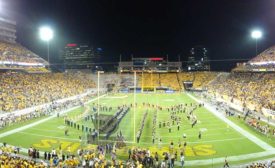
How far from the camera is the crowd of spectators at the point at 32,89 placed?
38.3 m

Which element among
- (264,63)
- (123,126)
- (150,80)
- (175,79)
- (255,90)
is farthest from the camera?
(175,79)

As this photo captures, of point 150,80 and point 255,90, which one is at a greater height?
point 150,80

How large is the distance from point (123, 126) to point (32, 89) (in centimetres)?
2314

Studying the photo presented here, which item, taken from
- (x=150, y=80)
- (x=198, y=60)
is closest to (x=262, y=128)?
(x=150, y=80)

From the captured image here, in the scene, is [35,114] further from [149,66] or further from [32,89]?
[149,66]

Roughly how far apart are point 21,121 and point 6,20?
37.6m

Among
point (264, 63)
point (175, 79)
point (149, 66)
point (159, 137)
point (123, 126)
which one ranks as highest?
point (149, 66)

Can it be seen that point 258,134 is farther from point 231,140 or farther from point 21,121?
point 21,121

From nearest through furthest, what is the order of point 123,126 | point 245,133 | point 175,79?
point 245,133, point 123,126, point 175,79

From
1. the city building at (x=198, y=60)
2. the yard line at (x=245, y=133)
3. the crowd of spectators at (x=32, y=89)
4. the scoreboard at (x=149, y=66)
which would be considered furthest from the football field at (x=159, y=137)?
the city building at (x=198, y=60)

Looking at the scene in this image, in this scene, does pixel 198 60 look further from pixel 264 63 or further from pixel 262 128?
pixel 262 128

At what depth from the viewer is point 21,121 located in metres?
33.2

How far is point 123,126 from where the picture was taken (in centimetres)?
2819

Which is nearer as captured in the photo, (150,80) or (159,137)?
(159,137)
